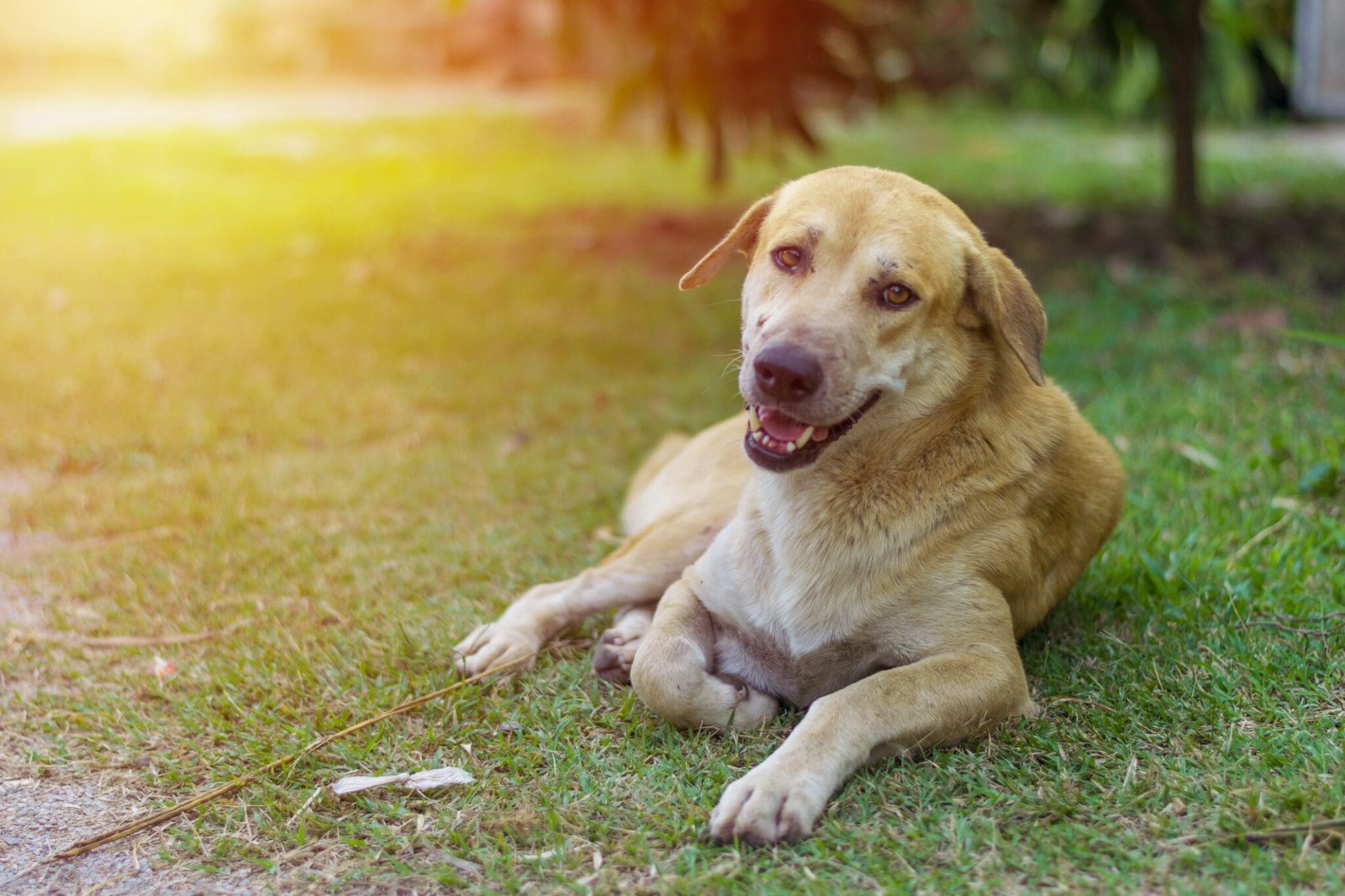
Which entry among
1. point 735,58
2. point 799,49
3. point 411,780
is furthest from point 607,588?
point 799,49

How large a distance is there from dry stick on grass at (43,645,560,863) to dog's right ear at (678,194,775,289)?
1.25m

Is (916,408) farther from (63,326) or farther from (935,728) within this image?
(63,326)

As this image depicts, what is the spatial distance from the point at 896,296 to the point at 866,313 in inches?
3.7

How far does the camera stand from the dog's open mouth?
2.89 metres

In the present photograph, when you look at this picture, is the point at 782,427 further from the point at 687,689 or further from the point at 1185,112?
the point at 1185,112

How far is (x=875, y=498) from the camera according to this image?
3.03 metres

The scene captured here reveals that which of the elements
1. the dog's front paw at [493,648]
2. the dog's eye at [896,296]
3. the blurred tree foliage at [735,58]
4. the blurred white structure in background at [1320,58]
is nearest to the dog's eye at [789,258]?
the dog's eye at [896,296]

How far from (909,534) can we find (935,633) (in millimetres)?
243

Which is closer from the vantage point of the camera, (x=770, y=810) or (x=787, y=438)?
(x=770, y=810)

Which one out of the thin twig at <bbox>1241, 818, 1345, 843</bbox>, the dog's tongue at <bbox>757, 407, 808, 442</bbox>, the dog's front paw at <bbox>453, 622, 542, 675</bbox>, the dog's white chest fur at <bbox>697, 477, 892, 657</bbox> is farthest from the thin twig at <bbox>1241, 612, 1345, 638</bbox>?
the dog's front paw at <bbox>453, 622, 542, 675</bbox>

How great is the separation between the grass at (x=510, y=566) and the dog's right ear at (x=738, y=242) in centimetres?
116

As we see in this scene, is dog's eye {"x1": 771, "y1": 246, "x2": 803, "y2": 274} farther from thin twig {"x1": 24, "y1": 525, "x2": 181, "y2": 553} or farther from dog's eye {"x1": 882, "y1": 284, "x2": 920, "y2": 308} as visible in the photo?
thin twig {"x1": 24, "y1": 525, "x2": 181, "y2": 553}

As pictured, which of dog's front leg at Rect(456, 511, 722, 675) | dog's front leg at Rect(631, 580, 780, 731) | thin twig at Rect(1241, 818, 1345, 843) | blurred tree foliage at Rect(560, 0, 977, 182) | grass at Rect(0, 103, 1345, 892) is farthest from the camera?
blurred tree foliage at Rect(560, 0, 977, 182)

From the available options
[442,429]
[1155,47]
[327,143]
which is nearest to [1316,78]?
[1155,47]
